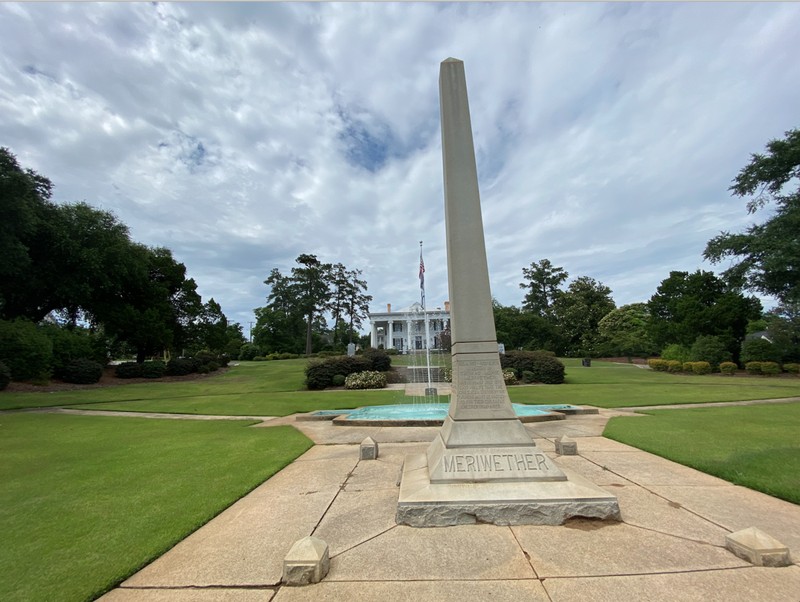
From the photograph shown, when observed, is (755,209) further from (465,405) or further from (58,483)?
(58,483)

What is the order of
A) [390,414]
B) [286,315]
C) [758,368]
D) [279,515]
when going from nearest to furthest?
[279,515], [390,414], [758,368], [286,315]

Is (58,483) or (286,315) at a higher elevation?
(286,315)

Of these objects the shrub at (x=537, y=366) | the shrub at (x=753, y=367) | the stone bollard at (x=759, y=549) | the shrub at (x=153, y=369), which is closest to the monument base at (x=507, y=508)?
the stone bollard at (x=759, y=549)

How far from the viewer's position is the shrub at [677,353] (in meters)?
34.4

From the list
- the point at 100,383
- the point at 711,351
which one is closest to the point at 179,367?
the point at 100,383

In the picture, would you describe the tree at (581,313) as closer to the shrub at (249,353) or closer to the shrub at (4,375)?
the shrub at (249,353)

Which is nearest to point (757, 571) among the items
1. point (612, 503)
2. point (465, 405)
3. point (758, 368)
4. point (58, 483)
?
point (612, 503)

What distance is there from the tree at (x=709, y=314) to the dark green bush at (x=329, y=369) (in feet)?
94.7

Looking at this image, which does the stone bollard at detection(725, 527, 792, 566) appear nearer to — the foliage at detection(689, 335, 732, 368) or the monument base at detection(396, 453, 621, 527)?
the monument base at detection(396, 453, 621, 527)

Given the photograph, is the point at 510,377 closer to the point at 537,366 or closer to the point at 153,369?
the point at 537,366

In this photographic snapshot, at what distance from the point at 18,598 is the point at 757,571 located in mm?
5634

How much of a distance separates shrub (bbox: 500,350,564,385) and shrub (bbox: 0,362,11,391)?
2646 centimetres

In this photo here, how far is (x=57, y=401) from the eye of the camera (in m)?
18.5

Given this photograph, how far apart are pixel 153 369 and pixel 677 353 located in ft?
144
